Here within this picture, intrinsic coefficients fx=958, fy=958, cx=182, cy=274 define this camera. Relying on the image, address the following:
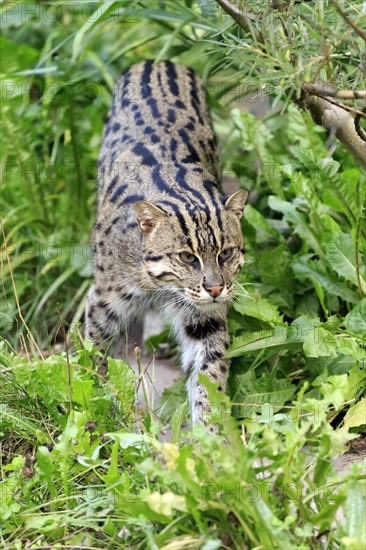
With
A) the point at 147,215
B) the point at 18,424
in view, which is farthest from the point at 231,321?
the point at 18,424

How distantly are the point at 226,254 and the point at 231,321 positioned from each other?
0.59 m

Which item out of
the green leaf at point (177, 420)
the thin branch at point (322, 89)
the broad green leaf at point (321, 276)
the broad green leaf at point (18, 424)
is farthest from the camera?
the broad green leaf at point (321, 276)

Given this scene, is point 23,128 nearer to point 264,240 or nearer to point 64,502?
point 264,240

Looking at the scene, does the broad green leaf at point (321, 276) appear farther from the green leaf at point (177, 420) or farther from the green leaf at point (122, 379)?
the green leaf at point (122, 379)

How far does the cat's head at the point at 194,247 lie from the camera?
4.89 m

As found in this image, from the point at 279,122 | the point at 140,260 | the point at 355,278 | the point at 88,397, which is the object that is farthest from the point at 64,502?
the point at 279,122

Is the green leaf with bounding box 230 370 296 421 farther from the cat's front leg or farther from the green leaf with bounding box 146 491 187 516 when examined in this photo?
the green leaf with bounding box 146 491 187 516

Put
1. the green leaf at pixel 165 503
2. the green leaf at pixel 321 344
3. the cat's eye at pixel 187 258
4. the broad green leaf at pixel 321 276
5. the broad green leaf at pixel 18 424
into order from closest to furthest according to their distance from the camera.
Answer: the green leaf at pixel 165 503, the broad green leaf at pixel 18 424, the green leaf at pixel 321 344, the cat's eye at pixel 187 258, the broad green leaf at pixel 321 276

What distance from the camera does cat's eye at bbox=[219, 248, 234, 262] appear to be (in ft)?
16.3

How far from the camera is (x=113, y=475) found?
4008 mm

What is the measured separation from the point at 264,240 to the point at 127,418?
74.6 inches

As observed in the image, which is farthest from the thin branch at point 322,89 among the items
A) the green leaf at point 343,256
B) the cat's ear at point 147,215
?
the green leaf at point 343,256

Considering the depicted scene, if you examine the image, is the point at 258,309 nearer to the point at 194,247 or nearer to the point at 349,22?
the point at 194,247

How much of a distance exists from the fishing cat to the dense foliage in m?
0.25
